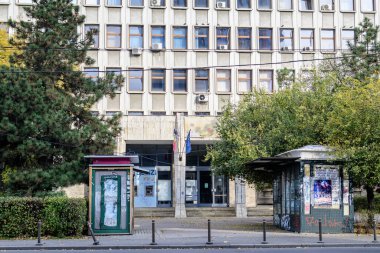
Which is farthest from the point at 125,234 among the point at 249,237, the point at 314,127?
the point at 314,127

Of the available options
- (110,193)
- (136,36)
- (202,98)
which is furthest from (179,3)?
(110,193)

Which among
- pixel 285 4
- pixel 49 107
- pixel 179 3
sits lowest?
pixel 49 107

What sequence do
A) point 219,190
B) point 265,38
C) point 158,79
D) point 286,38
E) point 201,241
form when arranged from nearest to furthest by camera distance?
point 201,241 → point 219,190 → point 158,79 → point 265,38 → point 286,38

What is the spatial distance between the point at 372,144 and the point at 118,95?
88.5ft

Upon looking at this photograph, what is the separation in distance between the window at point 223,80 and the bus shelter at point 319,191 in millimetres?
23911

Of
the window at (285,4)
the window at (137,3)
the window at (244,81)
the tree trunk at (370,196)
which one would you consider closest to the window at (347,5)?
the window at (285,4)

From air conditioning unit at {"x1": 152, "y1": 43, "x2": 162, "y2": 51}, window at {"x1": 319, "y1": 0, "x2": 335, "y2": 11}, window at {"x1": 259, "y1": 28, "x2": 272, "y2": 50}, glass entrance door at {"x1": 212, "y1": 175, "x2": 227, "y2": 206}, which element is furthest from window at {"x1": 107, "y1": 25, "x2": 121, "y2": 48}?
window at {"x1": 319, "y1": 0, "x2": 335, "y2": 11}

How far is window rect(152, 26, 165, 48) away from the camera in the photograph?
5190cm

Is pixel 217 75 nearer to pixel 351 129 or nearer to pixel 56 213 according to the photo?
pixel 351 129

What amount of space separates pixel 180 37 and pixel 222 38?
3.29 m

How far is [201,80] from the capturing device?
2055 inches

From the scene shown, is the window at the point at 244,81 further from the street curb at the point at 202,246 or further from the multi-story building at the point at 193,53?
the street curb at the point at 202,246

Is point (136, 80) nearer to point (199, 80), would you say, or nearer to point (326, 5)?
point (199, 80)

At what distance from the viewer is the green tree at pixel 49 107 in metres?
30.2
